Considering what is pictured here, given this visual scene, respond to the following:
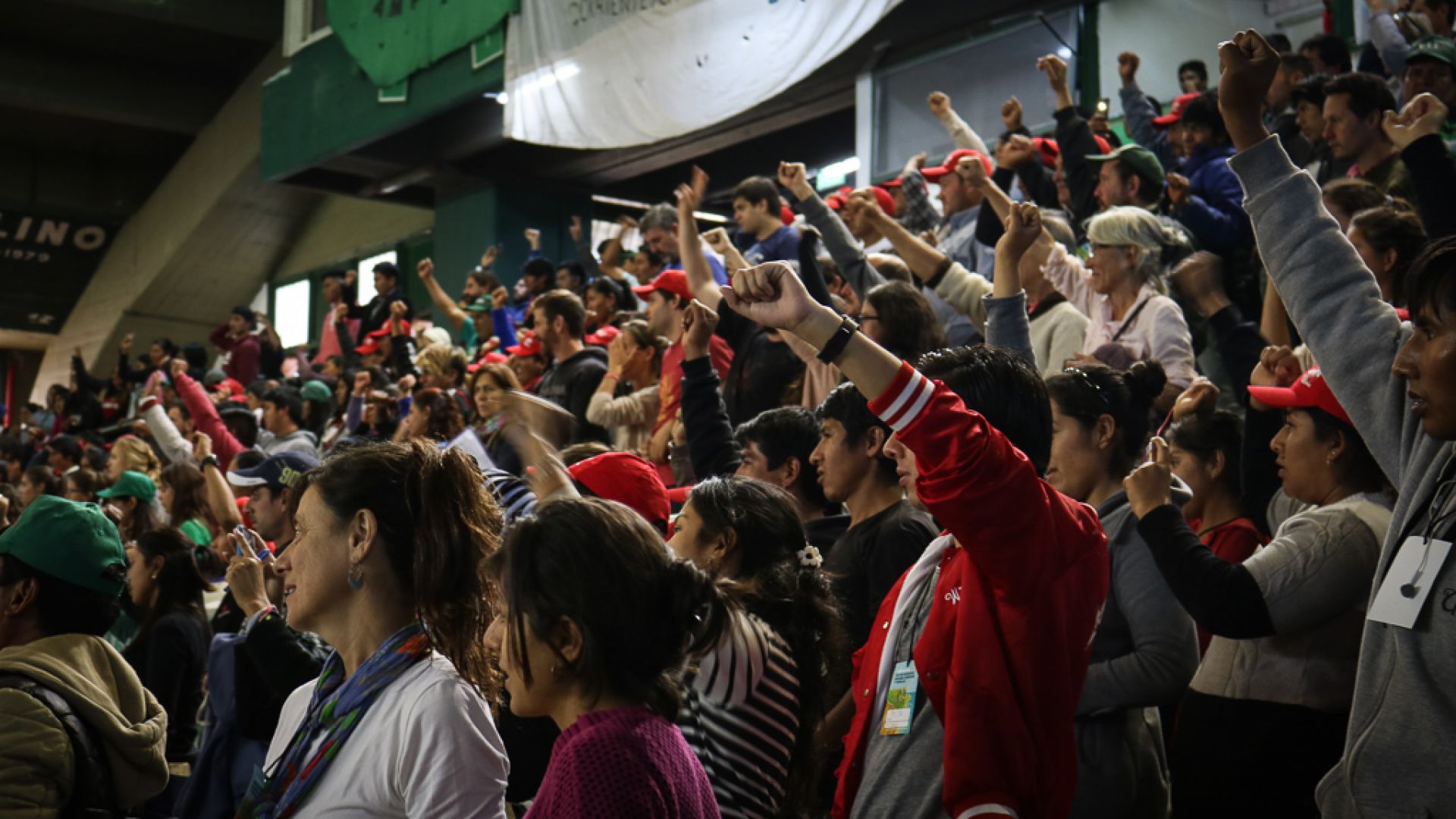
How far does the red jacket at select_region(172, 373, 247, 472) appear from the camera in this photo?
8.88 meters

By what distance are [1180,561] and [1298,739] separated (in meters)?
0.46

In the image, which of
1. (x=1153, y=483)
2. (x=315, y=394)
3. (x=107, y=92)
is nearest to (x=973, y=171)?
(x=1153, y=483)

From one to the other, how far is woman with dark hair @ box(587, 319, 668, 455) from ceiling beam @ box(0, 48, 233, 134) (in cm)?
1418

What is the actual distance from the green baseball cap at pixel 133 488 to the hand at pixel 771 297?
5.23 metres

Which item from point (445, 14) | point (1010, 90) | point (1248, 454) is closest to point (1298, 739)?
point (1248, 454)

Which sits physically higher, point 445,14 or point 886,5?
point 445,14

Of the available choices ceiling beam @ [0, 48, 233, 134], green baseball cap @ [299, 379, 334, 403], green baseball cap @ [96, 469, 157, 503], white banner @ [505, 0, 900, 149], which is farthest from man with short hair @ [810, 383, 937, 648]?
ceiling beam @ [0, 48, 233, 134]

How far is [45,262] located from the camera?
65.0 ft

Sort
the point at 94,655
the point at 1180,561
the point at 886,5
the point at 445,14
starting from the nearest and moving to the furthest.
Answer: the point at 1180,561, the point at 94,655, the point at 886,5, the point at 445,14

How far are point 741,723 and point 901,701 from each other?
277 millimetres

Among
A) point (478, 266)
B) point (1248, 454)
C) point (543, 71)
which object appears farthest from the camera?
point (478, 266)

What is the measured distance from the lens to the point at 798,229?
18.5ft

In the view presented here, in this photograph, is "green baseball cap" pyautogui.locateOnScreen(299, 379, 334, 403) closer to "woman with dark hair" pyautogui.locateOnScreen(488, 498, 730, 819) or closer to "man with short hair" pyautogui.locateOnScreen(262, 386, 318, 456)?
"man with short hair" pyautogui.locateOnScreen(262, 386, 318, 456)

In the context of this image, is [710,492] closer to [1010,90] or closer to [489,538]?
[489,538]
